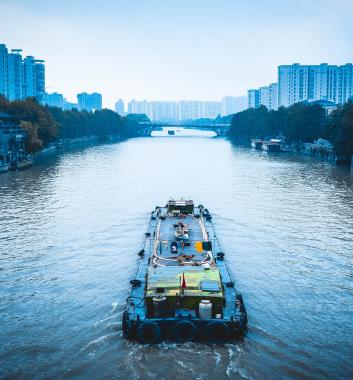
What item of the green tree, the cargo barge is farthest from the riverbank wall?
the cargo barge

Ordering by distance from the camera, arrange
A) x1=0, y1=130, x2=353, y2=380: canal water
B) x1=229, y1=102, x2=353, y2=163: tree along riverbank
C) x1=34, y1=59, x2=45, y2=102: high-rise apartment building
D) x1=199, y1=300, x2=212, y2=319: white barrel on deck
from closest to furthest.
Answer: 1. x1=0, y1=130, x2=353, y2=380: canal water
2. x1=199, y1=300, x2=212, y2=319: white barrel on deck
3. x1=229, y1=102, x2=353, y2=163: tree along riverbank
4. x1=34, y1=59, x2=45, y2=102: high-rise apartment building

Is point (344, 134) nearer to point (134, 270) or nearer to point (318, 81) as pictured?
point (134, 270)

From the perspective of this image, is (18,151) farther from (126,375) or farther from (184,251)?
(126,375)

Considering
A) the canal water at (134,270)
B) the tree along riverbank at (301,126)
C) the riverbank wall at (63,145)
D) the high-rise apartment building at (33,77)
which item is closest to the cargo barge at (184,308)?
the canal water at (134,270)

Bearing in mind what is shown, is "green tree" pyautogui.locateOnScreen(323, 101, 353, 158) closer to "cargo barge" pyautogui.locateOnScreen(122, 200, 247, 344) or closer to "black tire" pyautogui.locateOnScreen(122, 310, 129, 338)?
"cargo barge" pyautogui.locateOnScreen(122, 200, 247, 344)

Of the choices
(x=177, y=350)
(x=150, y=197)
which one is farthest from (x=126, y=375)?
(x=150, y=197)

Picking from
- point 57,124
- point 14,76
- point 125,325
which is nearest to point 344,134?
point 57,124
